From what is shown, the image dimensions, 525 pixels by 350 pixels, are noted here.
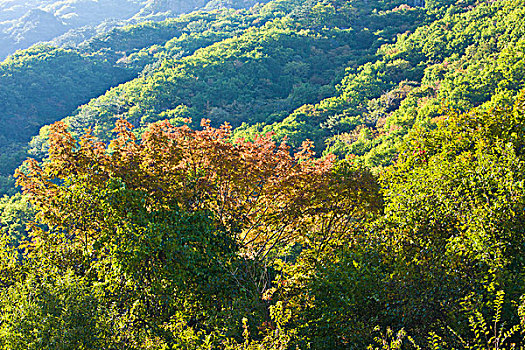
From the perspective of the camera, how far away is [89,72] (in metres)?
89.1

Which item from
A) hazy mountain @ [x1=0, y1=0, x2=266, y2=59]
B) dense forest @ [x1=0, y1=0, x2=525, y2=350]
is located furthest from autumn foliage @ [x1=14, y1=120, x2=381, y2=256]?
hazy mountain @ [x1=0, y1=0, x2=266, y2=59]

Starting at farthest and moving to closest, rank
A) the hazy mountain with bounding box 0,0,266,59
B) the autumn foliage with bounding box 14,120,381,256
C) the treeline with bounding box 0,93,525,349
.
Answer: the hazy mountain with bounding box 0,0,266,59, the autumn foliage with bounding box 14,120,381,256, the treeline with bounding box 0,93,525,349

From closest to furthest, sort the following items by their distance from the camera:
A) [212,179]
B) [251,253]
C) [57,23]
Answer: [212,179] < [251,253] < [57,23]

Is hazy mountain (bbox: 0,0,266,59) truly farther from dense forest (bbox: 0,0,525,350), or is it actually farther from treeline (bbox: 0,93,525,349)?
treeline (bbox: 0,93,525,349)

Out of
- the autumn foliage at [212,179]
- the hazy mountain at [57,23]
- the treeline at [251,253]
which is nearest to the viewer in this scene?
the treeline at [251,253]

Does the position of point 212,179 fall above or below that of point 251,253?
above

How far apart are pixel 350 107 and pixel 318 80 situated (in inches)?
638

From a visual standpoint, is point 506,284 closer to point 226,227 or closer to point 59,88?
point 226,227

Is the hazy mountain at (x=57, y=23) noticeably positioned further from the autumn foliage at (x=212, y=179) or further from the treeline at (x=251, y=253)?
the treeline at (x=251, y=253)

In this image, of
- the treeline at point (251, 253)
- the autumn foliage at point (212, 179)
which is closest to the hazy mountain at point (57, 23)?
the autumn foliage at point (212, 179)

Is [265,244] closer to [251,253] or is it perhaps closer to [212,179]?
[251,253]

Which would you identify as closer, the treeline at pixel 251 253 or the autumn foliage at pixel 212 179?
the treeline at pixel 251 253

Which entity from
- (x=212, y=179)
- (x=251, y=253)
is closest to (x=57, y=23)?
(x=212, y=179)

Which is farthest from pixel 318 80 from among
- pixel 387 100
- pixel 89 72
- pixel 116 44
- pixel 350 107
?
pixel 116 44
